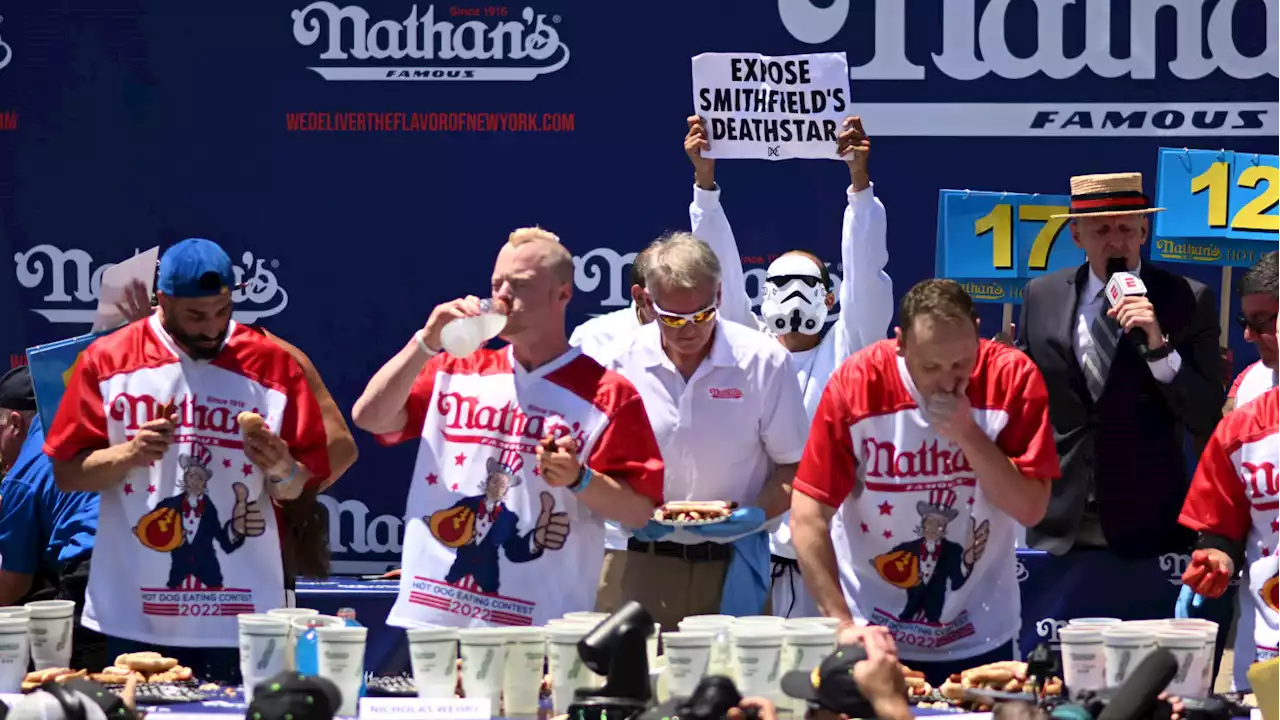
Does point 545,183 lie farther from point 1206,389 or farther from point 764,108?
point 1206,389

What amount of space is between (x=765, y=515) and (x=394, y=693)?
4.72 ft

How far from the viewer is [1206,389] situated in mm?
5836

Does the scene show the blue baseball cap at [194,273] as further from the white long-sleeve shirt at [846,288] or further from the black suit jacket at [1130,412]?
the black suit jacket at [1130,412]

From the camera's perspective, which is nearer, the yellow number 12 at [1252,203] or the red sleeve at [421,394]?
the red sleeve at [421,394]

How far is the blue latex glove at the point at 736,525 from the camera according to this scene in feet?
16.5

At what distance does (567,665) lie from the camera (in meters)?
3.82

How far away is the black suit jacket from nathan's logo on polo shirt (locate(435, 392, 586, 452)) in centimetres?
212

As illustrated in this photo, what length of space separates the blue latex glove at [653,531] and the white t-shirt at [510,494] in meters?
0.49

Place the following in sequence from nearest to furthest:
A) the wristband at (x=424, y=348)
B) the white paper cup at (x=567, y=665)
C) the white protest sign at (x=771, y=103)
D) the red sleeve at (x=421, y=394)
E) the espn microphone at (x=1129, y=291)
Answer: the white paper cup at (x=567, y=665), the wristband at (x=424, y=348), the red sleeve at (x=421, y=394), the espn microphone at (x=1129, y=291), the white protest sign at (x=771, y=103)

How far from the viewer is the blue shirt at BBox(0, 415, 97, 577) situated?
569cm

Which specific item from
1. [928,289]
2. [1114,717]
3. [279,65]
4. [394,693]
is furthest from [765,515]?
[279,65]

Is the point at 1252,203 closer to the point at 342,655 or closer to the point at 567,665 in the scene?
the point at 567,665

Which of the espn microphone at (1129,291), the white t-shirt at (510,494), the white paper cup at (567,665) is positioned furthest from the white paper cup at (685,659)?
the espn microphone at (1129,291)

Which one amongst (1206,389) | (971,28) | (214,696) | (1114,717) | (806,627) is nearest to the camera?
(1114,717)
